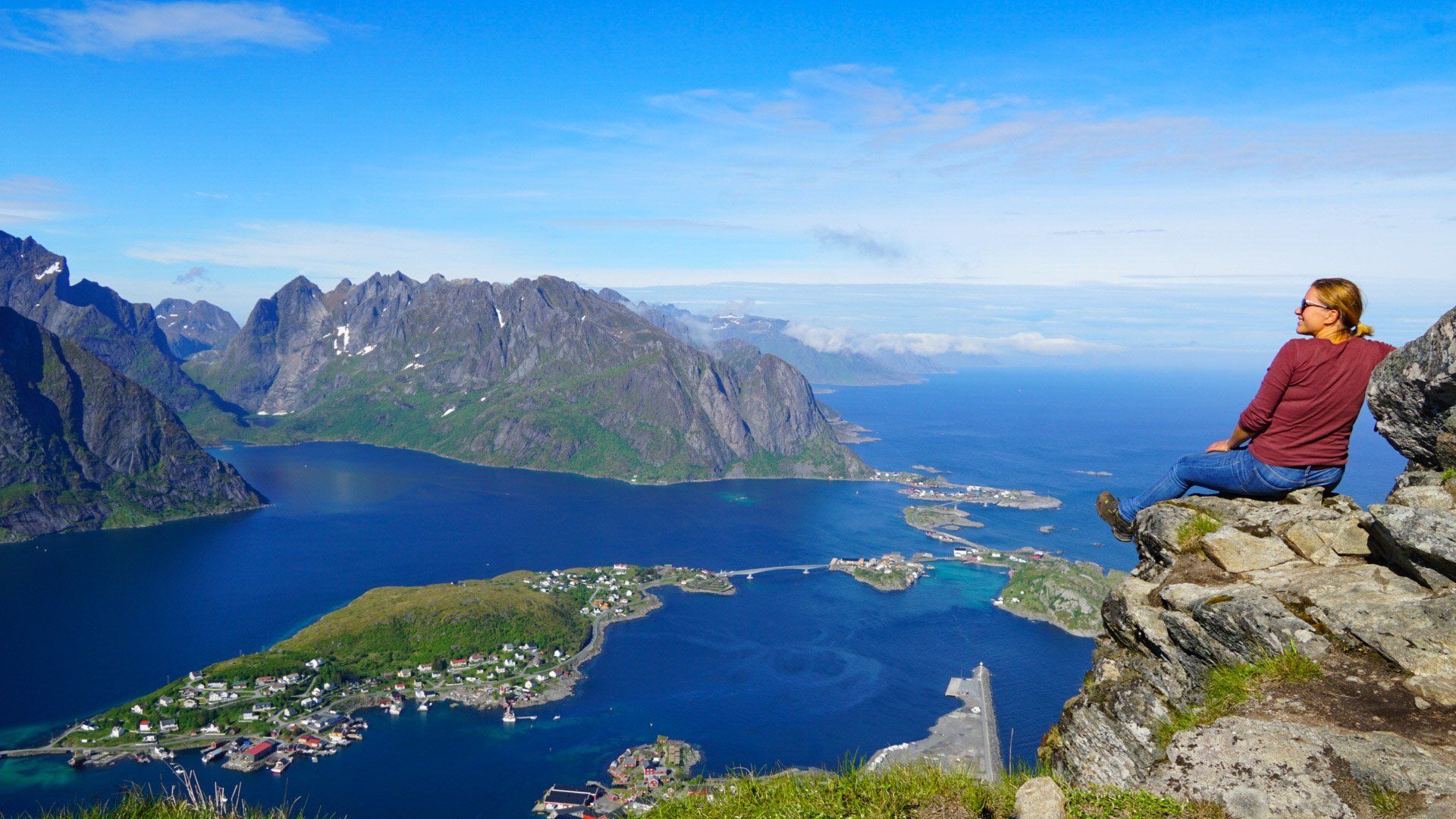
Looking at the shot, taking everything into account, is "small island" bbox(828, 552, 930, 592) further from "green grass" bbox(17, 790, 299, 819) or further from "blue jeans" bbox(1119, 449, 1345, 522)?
"green grass" bbox(17, 790, 299, 819)

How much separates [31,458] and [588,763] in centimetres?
15952

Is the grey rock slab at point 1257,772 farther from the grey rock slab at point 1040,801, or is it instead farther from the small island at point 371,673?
the small island at point 371,673

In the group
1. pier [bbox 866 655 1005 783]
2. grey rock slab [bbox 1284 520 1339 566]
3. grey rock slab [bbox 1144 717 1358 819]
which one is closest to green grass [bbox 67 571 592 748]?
pier [bbox 866 655 1005 783]

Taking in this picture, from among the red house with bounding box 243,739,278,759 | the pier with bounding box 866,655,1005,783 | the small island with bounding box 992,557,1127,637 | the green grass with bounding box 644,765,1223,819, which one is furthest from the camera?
the small island with bounding box 992,557,1127,637

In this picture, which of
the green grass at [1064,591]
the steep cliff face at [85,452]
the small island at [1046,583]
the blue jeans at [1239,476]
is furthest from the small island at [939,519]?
the steep cliff face at [85,452]

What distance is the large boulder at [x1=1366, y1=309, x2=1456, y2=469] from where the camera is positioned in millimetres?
7699

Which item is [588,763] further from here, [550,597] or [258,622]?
[258,622]

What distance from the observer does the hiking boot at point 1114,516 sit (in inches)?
409

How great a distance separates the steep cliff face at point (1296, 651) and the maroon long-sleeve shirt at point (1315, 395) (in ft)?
0.93

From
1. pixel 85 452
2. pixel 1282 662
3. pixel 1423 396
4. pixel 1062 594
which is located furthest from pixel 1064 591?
pixel 85 452

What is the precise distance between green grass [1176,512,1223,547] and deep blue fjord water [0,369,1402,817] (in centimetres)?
1713

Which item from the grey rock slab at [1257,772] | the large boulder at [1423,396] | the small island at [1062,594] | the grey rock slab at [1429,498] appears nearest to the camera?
the grey rock slab at [1257,772]

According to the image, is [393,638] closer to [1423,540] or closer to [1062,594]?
[1062,594]

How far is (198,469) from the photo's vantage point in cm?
16838
